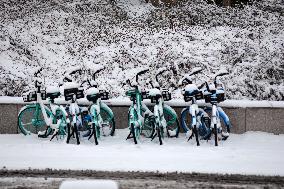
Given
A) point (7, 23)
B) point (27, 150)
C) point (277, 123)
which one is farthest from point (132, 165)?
point (7, 23)

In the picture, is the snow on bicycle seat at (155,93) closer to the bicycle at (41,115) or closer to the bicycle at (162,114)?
the bicycle at (162,114)

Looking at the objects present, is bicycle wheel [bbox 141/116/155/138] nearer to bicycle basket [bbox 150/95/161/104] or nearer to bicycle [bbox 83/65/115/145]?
bicycle basket [bbox 150/95/161/104]

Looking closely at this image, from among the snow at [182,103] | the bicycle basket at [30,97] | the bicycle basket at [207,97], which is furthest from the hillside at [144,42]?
the bicycle basket at [207,97]

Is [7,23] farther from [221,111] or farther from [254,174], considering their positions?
[254,174]

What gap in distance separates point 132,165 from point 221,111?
3.29 metres

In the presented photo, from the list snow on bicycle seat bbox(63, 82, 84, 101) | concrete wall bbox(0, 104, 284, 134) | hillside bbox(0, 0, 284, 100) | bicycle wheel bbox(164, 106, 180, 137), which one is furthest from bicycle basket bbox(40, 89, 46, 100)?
bicycle wheel bbox(164, 106, 180, 137)

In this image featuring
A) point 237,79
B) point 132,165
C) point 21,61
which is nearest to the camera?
point 132,165

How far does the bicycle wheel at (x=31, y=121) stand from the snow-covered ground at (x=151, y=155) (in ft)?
0.85

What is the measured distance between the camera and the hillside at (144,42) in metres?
13.2

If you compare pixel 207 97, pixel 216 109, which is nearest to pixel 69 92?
pixel 207 97

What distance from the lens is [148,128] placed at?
1071cm

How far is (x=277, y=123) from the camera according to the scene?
10.9 m

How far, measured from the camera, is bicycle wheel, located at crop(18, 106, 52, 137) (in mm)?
10891

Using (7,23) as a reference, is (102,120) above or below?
below
